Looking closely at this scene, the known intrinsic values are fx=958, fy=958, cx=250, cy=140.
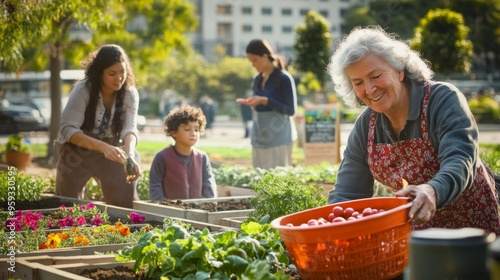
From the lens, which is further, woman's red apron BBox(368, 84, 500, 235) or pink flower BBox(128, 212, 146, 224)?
pink flower BBox(128, 212, 146, 224)

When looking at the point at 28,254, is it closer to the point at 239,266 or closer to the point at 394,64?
the point at 239,266

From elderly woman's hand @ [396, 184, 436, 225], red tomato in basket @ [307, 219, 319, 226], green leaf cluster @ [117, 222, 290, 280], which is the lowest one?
green leaf cluster @ [117, 222, 290, 280]

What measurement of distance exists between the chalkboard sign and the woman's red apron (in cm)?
1192

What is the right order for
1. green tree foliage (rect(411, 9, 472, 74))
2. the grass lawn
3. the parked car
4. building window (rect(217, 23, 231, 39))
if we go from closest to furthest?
the grass lawn
green tree foliage (rect(411, 9, 472, 74))
the parked car
building window (rect(217, 23, 231, 39))

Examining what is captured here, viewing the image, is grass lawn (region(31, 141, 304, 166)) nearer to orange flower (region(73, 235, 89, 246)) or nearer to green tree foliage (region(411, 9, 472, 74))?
green tree foliage (region(411, 9, 472, 74))

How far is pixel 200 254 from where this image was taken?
454 cm

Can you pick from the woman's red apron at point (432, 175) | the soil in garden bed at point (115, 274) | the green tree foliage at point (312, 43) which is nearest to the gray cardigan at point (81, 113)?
the soil in garden bed at point (115, 274)

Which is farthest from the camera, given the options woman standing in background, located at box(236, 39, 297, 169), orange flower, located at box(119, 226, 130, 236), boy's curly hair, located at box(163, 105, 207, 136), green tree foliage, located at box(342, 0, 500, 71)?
green tree foliage, located at box(342, 0, 500, 71)

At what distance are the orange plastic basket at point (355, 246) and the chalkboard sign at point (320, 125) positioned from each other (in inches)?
498

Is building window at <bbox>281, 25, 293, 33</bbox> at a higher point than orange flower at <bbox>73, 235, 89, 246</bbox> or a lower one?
higher

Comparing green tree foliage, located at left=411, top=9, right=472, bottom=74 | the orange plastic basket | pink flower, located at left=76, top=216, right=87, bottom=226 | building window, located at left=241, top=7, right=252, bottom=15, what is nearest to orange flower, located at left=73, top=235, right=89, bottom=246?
pink flower, located at left=76, top=216, right=87, bottom=226

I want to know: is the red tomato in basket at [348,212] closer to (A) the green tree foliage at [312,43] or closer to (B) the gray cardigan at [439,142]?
(B) the gray cardigan at [439,142]

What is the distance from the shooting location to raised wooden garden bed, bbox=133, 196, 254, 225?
7359mm

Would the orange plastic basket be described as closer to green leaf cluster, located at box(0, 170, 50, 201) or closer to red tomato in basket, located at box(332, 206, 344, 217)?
red tomato in basket, located at box(332, 206, 344, 217)
